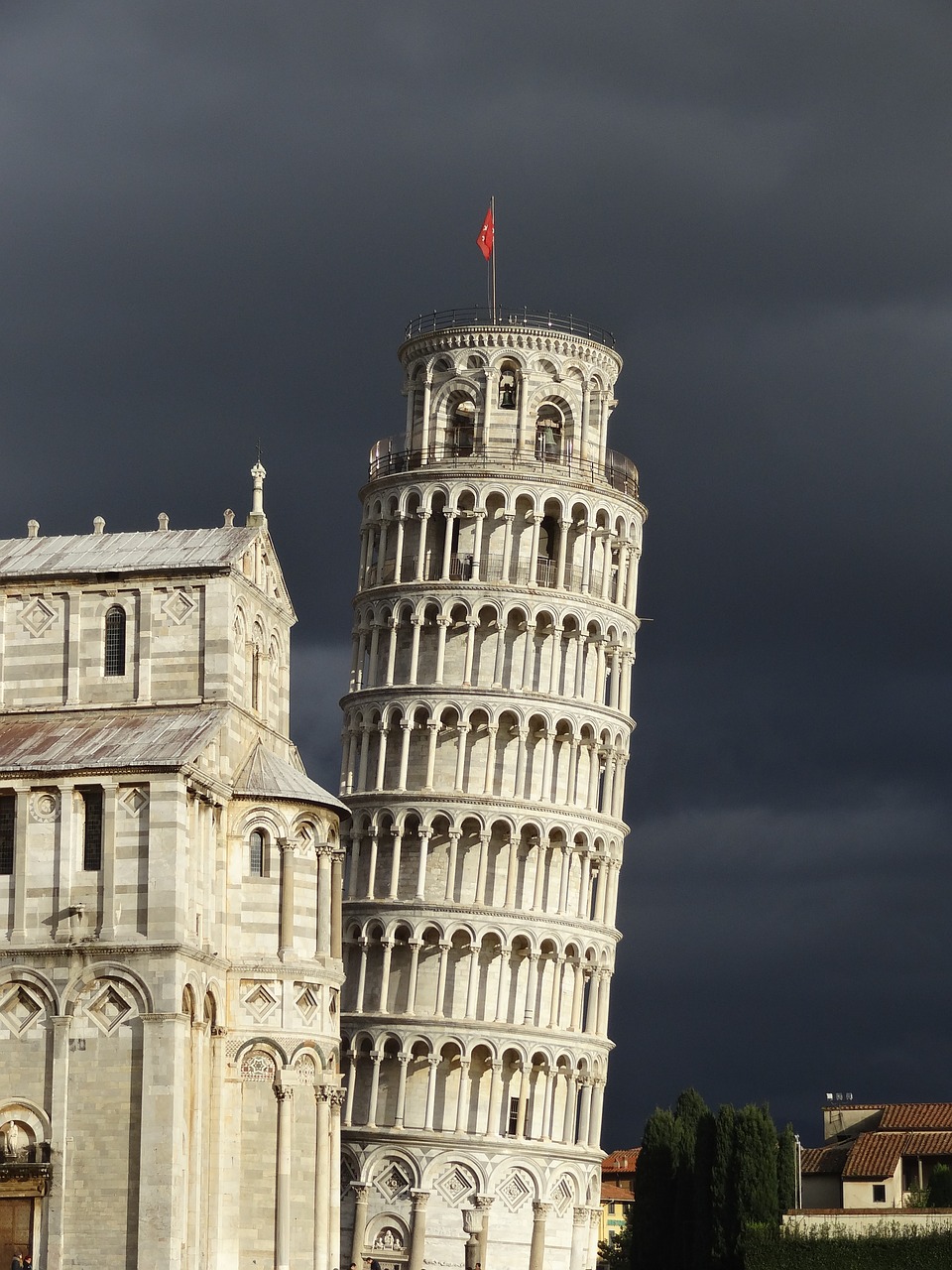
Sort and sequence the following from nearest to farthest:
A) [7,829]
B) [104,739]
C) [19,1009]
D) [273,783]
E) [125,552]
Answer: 1. [19,1009]
2. [7,829]
3. [104,739]
4. [273,783]
5. [125,552]

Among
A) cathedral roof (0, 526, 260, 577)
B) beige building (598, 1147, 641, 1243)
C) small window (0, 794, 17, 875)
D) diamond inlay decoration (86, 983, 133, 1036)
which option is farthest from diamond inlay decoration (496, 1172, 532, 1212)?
beige building (598, 1147, 641, 1243)

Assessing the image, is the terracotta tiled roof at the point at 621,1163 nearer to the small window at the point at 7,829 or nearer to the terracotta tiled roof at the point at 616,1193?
the terracotta tiled roof at the point at 616,1193

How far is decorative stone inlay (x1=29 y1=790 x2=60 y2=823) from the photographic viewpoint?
257 ft

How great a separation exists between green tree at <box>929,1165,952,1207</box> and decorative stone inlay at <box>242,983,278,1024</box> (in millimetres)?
Result: 40172

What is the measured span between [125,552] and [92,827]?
442 inches

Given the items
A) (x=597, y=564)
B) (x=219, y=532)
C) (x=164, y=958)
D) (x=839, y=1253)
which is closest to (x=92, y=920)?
(x=164, y=958)

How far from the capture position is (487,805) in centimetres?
11481

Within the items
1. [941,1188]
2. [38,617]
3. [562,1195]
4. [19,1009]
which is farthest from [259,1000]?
[941,1188]

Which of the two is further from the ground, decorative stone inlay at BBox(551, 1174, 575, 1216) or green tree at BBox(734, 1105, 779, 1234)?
green tree at BBox(734, 1105, 779, 1234)

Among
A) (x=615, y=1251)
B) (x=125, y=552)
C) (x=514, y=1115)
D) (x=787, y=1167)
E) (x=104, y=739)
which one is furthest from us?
(x=615, y=1251)

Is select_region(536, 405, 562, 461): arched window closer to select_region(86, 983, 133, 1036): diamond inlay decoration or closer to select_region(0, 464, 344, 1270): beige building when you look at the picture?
select_region(0, 464, 344, 1270): beige building

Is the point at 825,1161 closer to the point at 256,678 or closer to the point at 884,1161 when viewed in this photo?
the point at 884,1161

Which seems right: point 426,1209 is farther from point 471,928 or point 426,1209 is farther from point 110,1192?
point 110,1192

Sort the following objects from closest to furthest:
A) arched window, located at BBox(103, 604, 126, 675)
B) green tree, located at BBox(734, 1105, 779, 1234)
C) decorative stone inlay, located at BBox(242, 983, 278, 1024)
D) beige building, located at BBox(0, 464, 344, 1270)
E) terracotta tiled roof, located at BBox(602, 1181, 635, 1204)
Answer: beige building, located at BBox(0, 464, 344, 1270), decorative stone inlay, located at BBox(242, 983, 278, 1024), arched window, located at BBox(103, 604, 126, 675), green tree, located at BBox(734, 1105, 779, 1234), terracotta tiled roof, located at BBox(602, 1181, 635, 1204)
